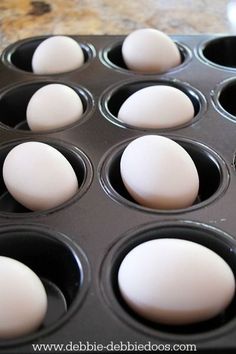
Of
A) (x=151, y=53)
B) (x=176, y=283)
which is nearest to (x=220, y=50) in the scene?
(x=151, y=53)

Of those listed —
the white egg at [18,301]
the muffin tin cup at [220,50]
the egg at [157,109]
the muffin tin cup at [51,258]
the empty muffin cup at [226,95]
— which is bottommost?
the white egg at [18,301]

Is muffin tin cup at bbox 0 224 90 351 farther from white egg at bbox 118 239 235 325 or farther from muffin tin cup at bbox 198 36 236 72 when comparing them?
muffin tin cup at bbox 198 36 236 72

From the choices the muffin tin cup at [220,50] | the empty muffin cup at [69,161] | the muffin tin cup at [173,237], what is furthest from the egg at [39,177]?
the muffin tin cup at [220,50]

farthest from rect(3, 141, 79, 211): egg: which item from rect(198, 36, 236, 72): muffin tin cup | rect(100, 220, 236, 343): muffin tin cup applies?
rect(198, 36, 236, 72): muffin tin cup

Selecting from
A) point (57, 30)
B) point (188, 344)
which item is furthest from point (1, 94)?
point (188, 344)

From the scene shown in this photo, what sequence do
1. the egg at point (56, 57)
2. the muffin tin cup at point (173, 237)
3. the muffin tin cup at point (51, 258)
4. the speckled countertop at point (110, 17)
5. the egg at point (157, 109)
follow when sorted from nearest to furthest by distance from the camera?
the muffin tin cup at point (173, 237) < the muffin tin cup at point (51, 258) < the egg at point (157, 109) < the egg at point (56, 57) < the speckled countertop at point (110, 17)

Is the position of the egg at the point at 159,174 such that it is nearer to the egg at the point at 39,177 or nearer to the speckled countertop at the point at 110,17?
the egg at the point at 39,177

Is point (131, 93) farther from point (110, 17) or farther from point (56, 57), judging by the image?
point (110, 17)

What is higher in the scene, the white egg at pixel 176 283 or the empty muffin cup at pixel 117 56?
the empty muffin cup at pixel 117 56

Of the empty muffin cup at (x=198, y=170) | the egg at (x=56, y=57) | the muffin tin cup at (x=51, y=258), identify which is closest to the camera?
the muffin tin cup at (x=51, y=258)

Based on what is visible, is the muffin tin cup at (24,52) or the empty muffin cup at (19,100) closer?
the empty muffin cup at (19,100)
